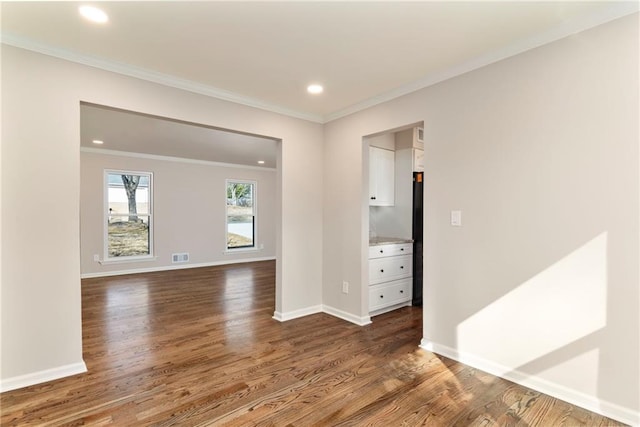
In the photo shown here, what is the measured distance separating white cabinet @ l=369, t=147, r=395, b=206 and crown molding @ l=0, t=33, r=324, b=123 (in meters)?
1.08

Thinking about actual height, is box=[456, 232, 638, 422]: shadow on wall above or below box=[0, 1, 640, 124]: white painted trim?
below

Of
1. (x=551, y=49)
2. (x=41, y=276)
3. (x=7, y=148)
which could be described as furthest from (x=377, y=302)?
(x=7, y=148)

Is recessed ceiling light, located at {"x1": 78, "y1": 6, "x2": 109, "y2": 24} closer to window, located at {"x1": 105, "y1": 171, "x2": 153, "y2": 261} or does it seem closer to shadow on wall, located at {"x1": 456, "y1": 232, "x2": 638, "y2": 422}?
shadow on wall, located at {"x1": 456, "y1": 232, "x2": 638, "y2": 422}

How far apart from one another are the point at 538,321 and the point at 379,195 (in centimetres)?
239

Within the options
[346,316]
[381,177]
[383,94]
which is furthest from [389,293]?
[383,94]

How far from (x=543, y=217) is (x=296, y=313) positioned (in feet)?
8.82

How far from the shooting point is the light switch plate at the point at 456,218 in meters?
2.66

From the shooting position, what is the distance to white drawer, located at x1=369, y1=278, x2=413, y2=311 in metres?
3.78

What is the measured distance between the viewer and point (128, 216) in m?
6.64

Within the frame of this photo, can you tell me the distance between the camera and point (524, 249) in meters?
2.28

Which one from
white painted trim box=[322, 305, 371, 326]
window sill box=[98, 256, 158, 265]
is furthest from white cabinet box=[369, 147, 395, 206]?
window sill box=[98, 256, 158, 265]

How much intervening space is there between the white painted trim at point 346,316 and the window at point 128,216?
15.5 feet

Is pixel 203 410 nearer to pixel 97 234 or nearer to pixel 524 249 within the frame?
pixel 524 249

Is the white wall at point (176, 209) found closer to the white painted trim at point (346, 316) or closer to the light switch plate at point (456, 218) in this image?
the white painted trim at point (346, 316)
